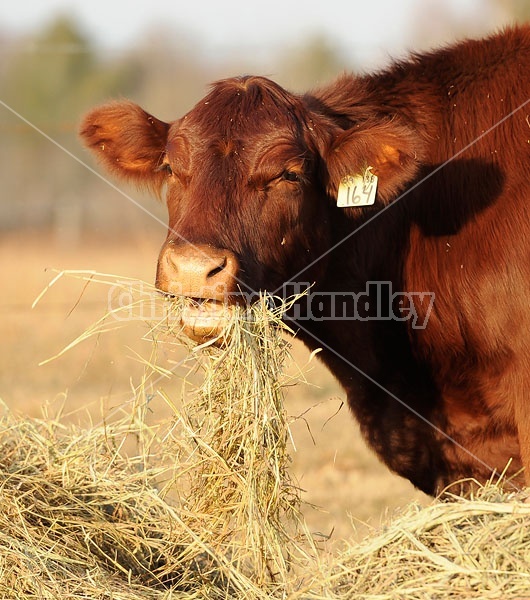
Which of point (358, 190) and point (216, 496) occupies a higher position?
point (358, 190)

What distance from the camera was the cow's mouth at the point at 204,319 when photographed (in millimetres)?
3268

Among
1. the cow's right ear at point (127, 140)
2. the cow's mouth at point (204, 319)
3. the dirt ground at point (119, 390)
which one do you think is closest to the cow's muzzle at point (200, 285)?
the cow's mouth at point (204, 319)

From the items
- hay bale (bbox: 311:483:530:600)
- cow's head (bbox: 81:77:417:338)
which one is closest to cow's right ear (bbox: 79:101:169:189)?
cow's head (bbox: 81:77:417:338)

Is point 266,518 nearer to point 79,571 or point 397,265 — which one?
point 79,571

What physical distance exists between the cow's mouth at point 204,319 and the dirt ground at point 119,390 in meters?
0.24

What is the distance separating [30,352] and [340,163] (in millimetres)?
7294

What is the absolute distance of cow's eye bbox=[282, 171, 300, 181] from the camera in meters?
3.81

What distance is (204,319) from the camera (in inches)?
130

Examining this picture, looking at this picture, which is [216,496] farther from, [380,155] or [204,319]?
[380,155]

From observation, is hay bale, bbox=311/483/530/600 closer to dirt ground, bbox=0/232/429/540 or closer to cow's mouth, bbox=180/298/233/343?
dirt ground, bbox=0/232/429/540

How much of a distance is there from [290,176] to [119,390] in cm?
515

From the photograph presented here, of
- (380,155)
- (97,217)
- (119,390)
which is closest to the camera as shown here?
(380,155)

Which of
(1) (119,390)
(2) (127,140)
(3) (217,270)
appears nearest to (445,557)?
(3) (217,270)

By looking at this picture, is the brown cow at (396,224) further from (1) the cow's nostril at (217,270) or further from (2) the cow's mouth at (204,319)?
(2) the cow's mouth at (204,319)
